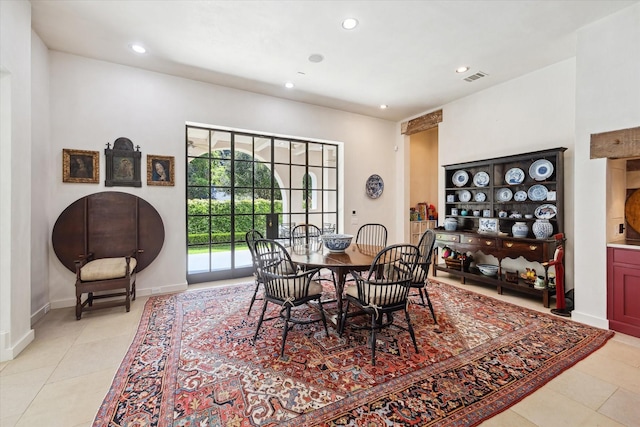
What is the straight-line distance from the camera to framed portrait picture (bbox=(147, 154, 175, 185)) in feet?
12.7

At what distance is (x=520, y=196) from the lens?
13.1 ft

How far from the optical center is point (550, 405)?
68.7 inches

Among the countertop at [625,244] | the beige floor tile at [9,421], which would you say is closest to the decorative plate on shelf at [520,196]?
the countertop at [625,244]

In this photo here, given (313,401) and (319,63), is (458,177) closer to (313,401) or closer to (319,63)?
(319,63)

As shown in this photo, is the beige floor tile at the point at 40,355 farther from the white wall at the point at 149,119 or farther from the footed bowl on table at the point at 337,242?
the footed bowl on table at the point at 337,242

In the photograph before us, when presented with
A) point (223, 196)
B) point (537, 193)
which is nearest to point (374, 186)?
point (537, 193)

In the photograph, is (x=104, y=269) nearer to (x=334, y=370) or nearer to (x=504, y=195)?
(x=334, y=370)

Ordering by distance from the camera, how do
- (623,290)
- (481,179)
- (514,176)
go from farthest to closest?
(481,179), (514,176), (623,290)

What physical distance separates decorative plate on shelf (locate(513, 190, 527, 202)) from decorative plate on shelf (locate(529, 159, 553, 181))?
269mm

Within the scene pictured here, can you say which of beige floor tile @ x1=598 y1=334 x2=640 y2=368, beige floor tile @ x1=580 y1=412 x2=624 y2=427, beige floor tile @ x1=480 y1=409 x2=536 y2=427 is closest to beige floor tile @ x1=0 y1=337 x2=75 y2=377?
beige floor tile @ x1=480 y1=409 x2=536 y2=427

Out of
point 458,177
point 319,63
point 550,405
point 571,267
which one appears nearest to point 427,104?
point 458,177

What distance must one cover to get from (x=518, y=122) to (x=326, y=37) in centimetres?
316

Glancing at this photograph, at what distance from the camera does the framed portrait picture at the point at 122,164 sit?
3.61 metres

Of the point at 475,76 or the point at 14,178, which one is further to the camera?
the point at 475,76
